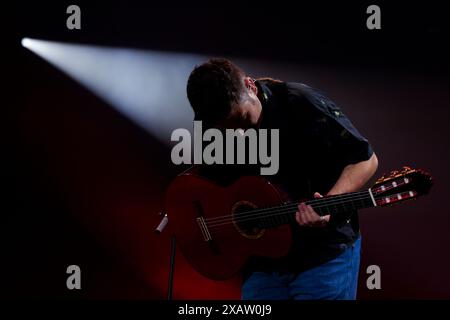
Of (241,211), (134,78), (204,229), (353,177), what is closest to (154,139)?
(134,78)

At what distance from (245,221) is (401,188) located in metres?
0.58

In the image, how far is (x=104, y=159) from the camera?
3250mm

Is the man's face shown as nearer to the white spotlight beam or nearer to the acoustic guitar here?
the acoustic guitar

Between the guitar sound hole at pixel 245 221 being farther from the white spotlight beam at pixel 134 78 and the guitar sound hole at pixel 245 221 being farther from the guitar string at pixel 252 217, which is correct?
the white spotlight beam at pixel 134 78

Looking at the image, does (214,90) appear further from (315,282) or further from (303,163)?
(315,282)

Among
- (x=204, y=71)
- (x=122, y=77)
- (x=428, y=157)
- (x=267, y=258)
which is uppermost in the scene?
(x=122, y=77)

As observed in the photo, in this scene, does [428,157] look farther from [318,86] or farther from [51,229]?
[51,229]

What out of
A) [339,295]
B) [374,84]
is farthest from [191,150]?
[339,295]

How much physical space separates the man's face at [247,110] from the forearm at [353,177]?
357mm

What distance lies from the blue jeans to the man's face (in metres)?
0.53

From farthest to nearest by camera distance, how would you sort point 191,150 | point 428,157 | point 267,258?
point 191,150, point 428,157, point 267,258

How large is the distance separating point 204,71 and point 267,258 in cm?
69

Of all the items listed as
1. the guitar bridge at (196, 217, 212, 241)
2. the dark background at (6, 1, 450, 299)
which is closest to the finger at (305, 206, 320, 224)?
the guitar bridge at (196, 217, 212, 241)

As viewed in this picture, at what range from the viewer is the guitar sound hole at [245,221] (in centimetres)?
210
